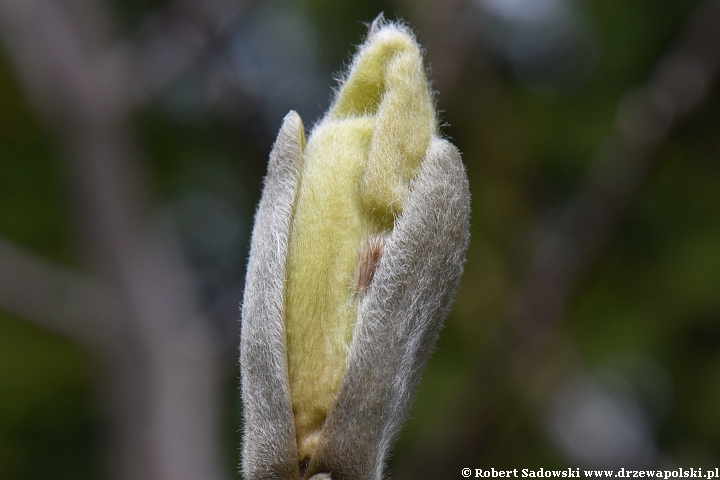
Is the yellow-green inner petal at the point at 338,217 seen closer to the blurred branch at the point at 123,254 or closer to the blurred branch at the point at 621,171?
the blurred branch at the point at 621,171

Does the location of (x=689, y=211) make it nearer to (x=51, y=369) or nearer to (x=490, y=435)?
(x=490, y=435)

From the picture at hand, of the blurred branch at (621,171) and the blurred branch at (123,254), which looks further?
the blurred branch at (123,254)

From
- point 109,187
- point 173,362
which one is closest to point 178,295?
point 173,362

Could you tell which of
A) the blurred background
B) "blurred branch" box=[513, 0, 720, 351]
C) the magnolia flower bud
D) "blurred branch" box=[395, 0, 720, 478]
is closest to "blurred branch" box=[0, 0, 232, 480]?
the blurred background

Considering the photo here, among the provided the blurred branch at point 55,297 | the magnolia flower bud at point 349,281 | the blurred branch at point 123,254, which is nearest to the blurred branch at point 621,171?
the blurred branch at point 123,254

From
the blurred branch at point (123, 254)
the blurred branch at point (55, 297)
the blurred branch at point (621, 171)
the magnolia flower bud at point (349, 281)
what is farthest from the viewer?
the blurred branch at point (123, 254)

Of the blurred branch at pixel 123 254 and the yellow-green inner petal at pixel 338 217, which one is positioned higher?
the blurred branch at pixel 123 254

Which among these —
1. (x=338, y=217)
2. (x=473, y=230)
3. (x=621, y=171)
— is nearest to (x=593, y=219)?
(x=621, y=171)

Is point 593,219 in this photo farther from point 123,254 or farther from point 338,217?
point 123,254
